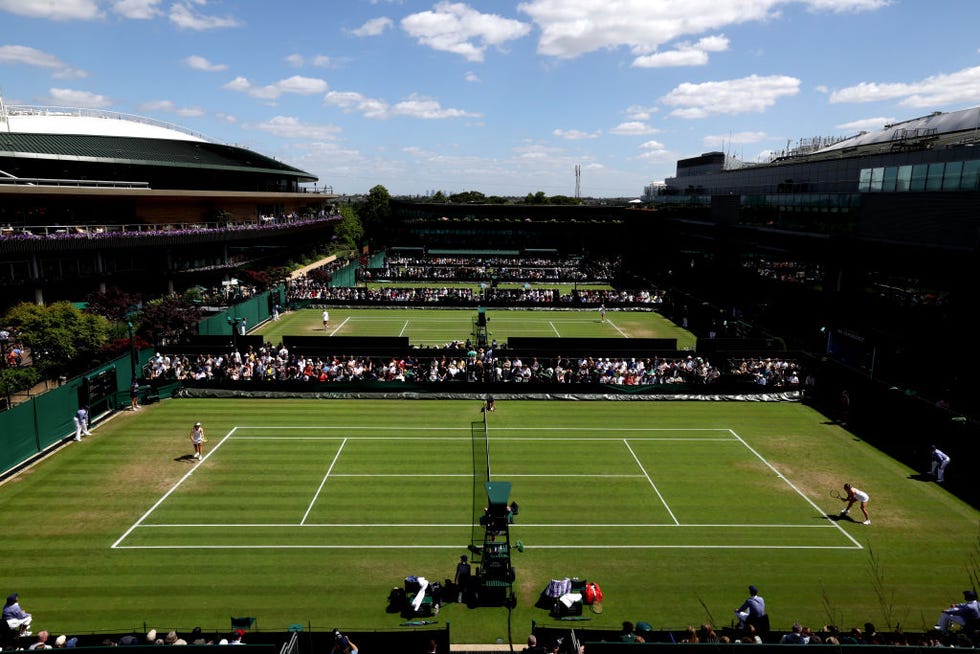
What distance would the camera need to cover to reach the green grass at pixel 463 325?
42375mm

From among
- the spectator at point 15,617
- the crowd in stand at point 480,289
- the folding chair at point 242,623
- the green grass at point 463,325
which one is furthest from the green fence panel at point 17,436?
the crowd in stand at point 480,289

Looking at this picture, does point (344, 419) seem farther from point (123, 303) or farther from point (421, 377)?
point (123, 303)

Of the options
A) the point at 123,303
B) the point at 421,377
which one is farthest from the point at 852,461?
the point at 123,303

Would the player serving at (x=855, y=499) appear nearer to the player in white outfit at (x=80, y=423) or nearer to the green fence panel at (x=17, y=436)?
the green fence panel at (x=17, y=436)

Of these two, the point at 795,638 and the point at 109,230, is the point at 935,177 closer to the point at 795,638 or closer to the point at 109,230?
the point at 795,638

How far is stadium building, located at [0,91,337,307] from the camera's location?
42.1 metres

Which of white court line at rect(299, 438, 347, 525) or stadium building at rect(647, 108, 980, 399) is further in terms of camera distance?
stadium building at rect(647, 108, 980, 399)

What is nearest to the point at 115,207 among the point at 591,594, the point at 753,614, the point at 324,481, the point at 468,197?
the point at 324,481

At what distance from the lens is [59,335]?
29.0 meters

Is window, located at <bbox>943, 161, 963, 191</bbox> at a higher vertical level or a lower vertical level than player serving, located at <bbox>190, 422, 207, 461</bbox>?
higher

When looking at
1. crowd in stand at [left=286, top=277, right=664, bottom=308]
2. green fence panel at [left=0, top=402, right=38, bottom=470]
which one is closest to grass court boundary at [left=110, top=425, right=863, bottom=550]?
green fence panel at [left=0, top=402, right=38, bottom=470]

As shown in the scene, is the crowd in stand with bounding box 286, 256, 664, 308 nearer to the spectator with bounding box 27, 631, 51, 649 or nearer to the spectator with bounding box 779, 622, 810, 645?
the spectator with bounding box 779, 622, 810, 645

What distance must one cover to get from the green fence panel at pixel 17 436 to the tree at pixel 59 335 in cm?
991

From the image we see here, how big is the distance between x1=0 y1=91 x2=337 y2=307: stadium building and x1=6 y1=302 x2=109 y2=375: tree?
435 inches
